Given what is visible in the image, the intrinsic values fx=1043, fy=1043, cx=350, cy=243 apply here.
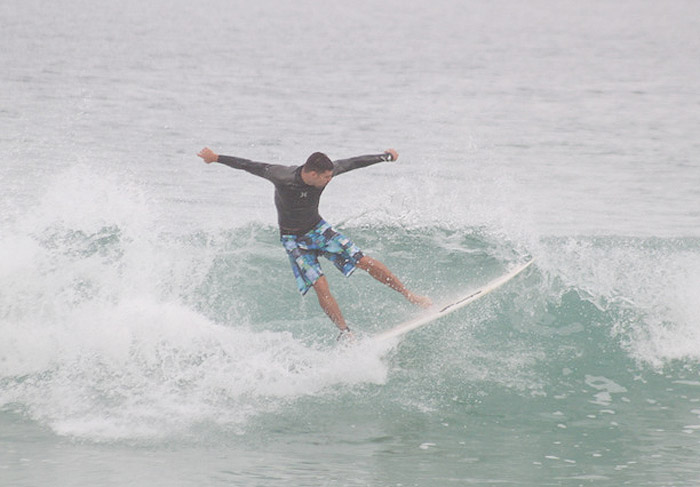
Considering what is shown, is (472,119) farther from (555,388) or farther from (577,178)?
(555,388)

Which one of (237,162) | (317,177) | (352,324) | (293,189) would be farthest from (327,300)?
(352,324)

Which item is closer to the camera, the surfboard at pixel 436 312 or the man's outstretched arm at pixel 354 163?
the man's outstretched arm at pixel 354 163

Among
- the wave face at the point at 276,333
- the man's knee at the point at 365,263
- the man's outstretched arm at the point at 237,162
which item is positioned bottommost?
the wave face at the point at 276,333

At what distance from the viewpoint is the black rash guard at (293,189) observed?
8.55 metres

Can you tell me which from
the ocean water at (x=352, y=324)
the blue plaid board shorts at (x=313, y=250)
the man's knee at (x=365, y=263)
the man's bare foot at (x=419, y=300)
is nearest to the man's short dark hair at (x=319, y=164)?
the blue plaid board shorts at (x=313, y=250)

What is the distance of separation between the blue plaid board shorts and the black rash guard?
7 centimetres

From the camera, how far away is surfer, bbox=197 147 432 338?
28.1ft

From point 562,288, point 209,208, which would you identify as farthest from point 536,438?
point 209,208

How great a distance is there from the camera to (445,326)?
9961mm

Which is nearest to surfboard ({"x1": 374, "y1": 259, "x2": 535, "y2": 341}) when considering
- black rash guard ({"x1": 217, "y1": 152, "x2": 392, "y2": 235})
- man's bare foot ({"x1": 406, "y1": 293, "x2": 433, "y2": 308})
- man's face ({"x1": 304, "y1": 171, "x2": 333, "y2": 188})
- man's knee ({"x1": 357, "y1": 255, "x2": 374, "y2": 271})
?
man's bare foot ({"x1": 406, "y1": 293, "x2": 433, "y2": 308})

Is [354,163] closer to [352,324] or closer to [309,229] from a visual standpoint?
[309,229]

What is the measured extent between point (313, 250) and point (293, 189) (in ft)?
2.02

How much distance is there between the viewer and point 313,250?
8891 millimetres

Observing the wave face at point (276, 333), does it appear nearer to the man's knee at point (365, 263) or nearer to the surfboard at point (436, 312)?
the surfboard at point (436, 312)
